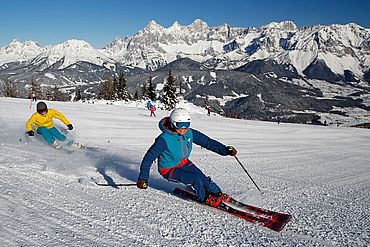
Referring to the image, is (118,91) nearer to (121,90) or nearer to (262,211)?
(121,90)

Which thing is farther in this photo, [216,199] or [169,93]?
[169,93]

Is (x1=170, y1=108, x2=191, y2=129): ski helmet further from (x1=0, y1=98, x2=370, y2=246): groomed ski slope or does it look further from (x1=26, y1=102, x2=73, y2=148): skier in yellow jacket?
(x1=26, y1=102, x2=73, y2=148): skier in yellow jacket

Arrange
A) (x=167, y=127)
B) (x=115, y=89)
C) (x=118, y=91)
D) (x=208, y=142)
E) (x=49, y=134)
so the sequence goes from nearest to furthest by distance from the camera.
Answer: (x=167, y=127)
(x=208, y=142)
(x=49, y=134)
(x=118, y=91)
(x=115, y=89)

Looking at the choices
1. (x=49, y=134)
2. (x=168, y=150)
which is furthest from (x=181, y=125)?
(x=49, y=134)

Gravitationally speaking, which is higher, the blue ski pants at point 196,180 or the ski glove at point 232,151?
the ski glove at point 232,151

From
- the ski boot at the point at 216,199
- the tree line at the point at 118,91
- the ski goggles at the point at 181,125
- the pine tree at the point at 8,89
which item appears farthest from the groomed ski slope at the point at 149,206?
the pine tree at the point at 8,89

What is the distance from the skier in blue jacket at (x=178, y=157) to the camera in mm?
5332

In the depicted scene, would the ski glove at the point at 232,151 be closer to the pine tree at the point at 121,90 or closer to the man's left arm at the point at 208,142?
the man's left arm at the point at 208,142

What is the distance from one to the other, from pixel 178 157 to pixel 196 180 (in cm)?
58

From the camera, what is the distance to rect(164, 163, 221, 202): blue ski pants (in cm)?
530

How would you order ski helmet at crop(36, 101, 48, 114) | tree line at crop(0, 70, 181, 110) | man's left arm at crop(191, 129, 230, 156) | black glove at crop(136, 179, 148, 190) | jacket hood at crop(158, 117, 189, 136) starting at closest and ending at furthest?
black glove at crop(136, 179, 148, 190), jacket hood at crop(158, 117, 189, 136), man's left arm at crop(191, 129, 230, 156), ski helmet at crop(36, 101, 48, 114), tree line at crop(0, 70, 181, 110)

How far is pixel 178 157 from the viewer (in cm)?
576

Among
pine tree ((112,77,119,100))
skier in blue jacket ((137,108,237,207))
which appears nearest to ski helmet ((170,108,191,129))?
skier in blue jacket ((137,108,237,207))

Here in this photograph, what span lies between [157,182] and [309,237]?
10.7 feet
